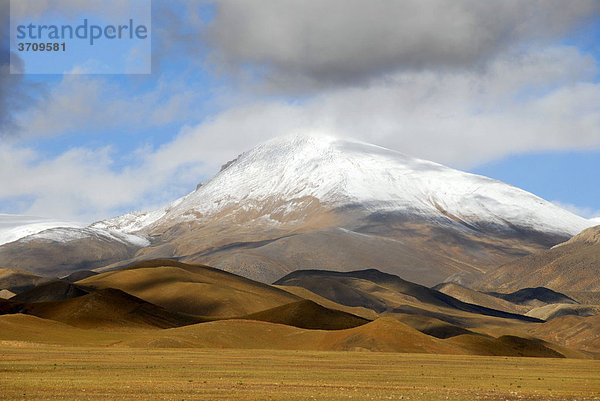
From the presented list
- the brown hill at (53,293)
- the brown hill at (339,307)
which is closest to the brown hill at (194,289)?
the brown hill at (339,307)

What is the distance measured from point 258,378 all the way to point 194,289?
118607 mm

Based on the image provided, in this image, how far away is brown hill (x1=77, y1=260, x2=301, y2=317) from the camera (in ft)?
522

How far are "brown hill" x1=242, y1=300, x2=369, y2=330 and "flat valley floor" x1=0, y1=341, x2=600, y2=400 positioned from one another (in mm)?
50650

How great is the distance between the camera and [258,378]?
50.9 meters

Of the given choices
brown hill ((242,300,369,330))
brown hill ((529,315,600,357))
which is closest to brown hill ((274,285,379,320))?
brown hill ((529,315,600,357))

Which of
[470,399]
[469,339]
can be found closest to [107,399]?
[470,399]

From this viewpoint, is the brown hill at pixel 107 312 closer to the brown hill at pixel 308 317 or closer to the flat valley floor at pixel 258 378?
the brown hill at pixel 308 317

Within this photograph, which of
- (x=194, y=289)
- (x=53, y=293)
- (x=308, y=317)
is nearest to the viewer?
(x=308, y=317)

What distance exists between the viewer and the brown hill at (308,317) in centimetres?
12988

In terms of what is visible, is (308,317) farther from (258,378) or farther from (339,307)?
(258,378)

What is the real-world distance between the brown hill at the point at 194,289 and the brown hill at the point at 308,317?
72.9ft

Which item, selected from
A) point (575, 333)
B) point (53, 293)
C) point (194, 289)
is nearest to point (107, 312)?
point (53, 293)

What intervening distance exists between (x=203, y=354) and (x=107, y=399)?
41.1 m

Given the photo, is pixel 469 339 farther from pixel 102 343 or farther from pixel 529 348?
pixel 102 343
